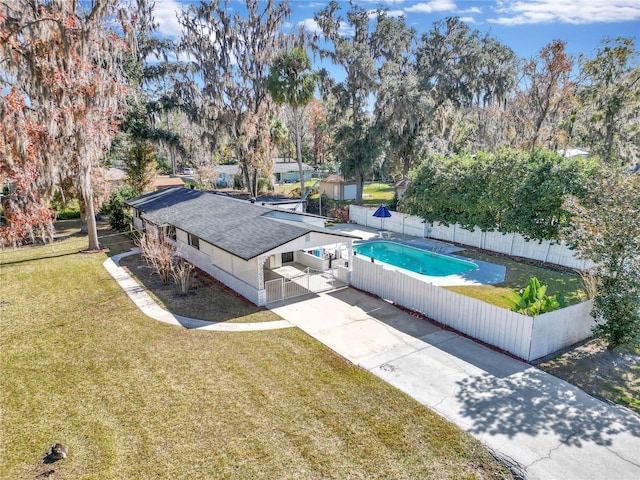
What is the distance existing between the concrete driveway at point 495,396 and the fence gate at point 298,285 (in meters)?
1.52

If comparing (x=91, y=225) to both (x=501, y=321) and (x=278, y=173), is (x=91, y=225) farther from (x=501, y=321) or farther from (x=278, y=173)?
(x=278, y=173)

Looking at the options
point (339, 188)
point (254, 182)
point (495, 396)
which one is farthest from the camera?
point (339, 188)

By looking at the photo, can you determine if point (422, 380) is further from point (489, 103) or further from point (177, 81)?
point (489, 103)

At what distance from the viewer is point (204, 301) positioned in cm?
1495

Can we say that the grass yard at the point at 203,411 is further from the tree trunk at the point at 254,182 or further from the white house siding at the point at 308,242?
the tree trunk at the point at 254,182

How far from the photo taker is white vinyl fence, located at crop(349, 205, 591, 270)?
1909 centimetres

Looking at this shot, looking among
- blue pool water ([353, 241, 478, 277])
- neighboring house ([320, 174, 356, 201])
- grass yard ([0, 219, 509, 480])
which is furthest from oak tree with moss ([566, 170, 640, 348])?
neighboring house ([320, 174, 356, 201])

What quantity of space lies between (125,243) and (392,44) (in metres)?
27.8

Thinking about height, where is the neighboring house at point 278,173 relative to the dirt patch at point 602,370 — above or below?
above

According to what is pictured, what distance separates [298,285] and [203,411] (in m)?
7.82

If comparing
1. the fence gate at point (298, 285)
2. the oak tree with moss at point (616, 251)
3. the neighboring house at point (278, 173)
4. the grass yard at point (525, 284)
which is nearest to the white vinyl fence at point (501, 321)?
the oak tree with moss at point (616, 251)

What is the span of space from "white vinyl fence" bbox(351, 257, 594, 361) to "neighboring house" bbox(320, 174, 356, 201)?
2626 cm

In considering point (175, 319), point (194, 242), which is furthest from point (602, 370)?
point (194, 242)

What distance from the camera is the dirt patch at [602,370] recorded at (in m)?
9.05
